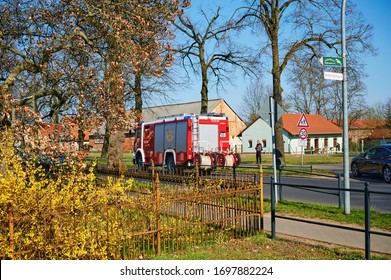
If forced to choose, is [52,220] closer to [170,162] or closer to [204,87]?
[170,162]

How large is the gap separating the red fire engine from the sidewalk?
13.3 meters

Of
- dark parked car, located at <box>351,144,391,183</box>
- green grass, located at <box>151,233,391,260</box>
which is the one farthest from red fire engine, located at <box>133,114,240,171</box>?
green grass, located at <box>151,233,391,260</box>

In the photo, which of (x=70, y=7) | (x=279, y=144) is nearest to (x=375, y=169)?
(x=279, y=144)

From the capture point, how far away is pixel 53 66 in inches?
457

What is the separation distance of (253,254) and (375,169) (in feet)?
53.9

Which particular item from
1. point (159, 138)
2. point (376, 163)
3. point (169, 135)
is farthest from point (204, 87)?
point (376, 163)

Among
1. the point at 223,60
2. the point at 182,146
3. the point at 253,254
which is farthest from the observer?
the point at 223,60

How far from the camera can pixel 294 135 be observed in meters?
72.9

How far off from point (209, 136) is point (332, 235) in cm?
1626

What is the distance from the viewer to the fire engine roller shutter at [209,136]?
24.9m

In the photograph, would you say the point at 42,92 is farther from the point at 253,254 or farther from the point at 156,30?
the point at 253,254

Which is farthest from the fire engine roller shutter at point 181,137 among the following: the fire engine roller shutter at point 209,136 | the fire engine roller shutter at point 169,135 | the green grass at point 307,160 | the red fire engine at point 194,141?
the green grass at point 307,160

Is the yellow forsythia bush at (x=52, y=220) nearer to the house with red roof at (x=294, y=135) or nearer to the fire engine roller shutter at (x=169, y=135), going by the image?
the fire engine roller shutter at (x=169, y=135)

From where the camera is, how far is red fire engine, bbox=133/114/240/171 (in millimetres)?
24203
